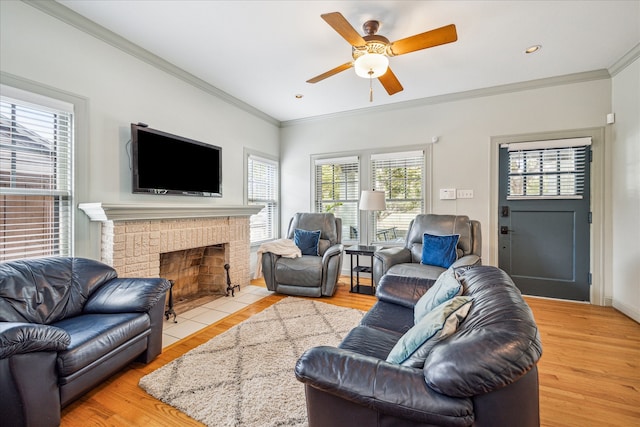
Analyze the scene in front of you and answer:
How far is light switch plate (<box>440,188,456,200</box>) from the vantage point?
161 inches

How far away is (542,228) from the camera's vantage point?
12.0 ft

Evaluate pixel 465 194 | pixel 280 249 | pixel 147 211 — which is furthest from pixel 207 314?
pixel 465 194

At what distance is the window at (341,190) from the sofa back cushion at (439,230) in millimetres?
1206

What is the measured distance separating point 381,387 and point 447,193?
12.0ft

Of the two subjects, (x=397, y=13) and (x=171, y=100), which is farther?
(x=171, y=100)

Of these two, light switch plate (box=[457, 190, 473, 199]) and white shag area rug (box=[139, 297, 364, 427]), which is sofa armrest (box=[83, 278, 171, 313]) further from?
light switch plate (box=[457, 190, 473, 199])

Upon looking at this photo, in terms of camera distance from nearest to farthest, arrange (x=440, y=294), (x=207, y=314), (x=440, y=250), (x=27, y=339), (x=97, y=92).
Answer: (x=27, y=339) → (x=440, y=294) → (x=97, y=92) → (x=207, y=314) → (x=440, y=250)

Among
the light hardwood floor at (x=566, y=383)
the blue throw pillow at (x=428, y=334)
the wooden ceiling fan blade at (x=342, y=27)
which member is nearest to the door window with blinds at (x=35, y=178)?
the light hardwood floor at (x=566, y=383)

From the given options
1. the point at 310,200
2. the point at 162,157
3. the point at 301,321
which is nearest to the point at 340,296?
the point at 301,321

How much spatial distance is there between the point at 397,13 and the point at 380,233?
3045mm

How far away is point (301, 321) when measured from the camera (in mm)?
2885

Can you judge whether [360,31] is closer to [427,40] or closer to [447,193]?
[427,40]


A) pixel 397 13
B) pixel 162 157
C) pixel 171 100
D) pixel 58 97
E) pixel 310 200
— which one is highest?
pixel 397 13

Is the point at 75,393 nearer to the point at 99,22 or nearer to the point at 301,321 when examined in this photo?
the point at 301,321
